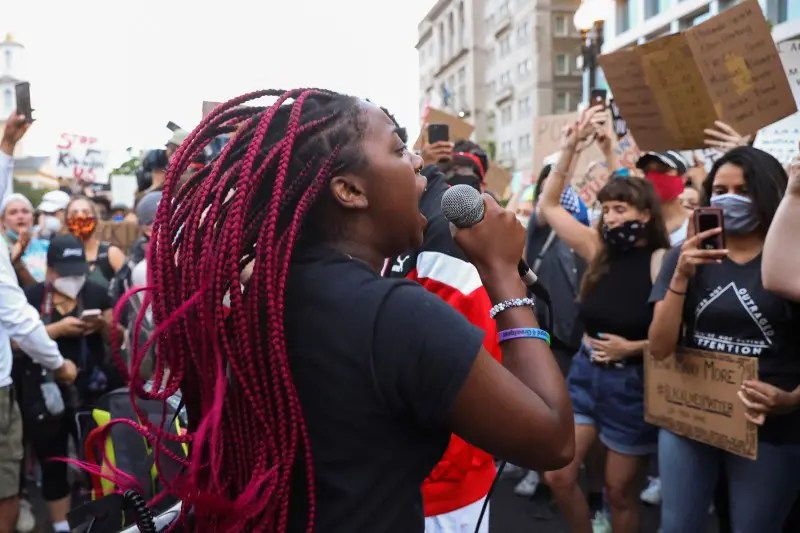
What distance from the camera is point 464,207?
1.42m

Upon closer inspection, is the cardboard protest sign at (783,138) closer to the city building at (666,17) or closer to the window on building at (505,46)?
the city building at (666,17)

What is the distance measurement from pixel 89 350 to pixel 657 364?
338cm

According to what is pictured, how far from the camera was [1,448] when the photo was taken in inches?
149

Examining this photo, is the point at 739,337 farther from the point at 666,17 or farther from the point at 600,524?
the point at 666,17

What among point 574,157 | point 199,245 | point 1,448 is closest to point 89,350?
point 1,448

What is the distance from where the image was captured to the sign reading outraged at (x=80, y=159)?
13117mm

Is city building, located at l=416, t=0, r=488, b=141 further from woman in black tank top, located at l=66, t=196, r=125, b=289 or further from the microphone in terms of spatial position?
the microphone

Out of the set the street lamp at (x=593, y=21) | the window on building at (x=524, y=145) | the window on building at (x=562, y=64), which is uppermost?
the window on building at (x=562, y=64)

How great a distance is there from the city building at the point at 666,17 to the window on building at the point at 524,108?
18047 mm

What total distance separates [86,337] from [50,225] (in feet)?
13.2

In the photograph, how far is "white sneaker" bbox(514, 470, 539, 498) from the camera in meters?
5.37

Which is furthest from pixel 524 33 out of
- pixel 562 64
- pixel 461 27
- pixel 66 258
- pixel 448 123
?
pixel 66 258

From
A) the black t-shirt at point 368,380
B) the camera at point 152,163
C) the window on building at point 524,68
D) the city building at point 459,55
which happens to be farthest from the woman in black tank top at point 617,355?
the city building at point 459,55

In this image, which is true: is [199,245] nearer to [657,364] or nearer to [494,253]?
[494,253]
